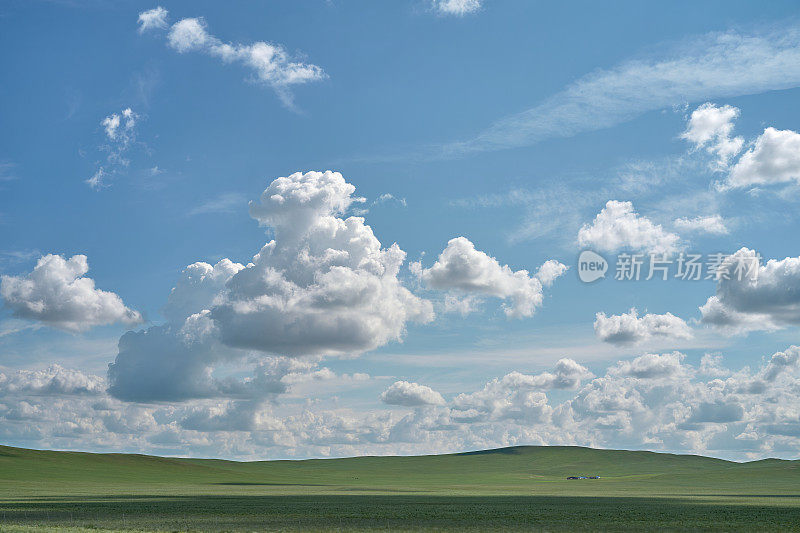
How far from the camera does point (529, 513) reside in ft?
212

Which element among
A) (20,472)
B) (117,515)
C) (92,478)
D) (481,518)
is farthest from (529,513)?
(20,472)

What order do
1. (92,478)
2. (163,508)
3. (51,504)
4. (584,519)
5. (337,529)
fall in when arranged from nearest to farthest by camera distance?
(337,529)
(584,519)
(163,508)
(51,504)
(92,478)

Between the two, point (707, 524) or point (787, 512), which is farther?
point (787, 512)

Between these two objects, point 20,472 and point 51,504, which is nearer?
point 51,504

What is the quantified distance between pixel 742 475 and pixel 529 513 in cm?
14810

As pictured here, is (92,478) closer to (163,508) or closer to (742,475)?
(163,508)

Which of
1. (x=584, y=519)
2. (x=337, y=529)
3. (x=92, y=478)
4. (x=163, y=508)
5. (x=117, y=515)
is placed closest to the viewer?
(x=337, y=529)

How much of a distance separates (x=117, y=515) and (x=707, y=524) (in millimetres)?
45852

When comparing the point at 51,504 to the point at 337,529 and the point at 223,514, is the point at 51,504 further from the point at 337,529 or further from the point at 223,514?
the point at 337,529

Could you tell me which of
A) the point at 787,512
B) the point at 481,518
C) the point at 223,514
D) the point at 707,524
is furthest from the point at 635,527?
the point at 223,514

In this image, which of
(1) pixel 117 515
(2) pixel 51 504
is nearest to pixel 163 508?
(1) pixel 117 515

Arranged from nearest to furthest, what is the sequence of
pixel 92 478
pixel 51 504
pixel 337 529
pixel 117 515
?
pixel 337 529
pixel 117 515
pixel 51 504
pixel 92 478

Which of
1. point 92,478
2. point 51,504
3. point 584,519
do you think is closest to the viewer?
point 584,519

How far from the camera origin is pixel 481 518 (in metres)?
57.8
